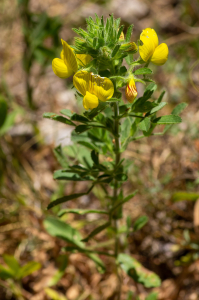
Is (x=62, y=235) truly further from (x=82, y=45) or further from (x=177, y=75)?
(x=177, y=75)

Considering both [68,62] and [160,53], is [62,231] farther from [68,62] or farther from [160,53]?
[160,53]

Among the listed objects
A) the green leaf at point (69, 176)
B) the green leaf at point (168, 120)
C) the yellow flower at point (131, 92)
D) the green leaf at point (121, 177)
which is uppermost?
the yellow flower at point (131, 92)

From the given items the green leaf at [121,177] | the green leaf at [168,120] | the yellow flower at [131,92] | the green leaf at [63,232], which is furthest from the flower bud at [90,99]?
the green leaf at [63,232]

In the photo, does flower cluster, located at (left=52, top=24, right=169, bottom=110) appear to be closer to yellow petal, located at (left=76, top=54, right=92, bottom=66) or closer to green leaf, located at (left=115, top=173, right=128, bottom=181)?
yellow petal, located at (left=76, top=54, right=92, bottom=66)

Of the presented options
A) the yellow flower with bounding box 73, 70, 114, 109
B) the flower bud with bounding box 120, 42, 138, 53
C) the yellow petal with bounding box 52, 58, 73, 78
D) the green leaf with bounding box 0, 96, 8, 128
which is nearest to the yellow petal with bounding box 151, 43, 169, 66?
the flower bud with bounding box 120, 42, 138, 53

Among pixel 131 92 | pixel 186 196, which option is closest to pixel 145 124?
pixel 131 92

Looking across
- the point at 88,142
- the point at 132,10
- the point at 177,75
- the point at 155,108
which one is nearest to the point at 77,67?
the point at 155,108

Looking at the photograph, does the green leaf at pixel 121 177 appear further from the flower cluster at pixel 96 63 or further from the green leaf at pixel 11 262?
the green leaf at pixel 11 262
